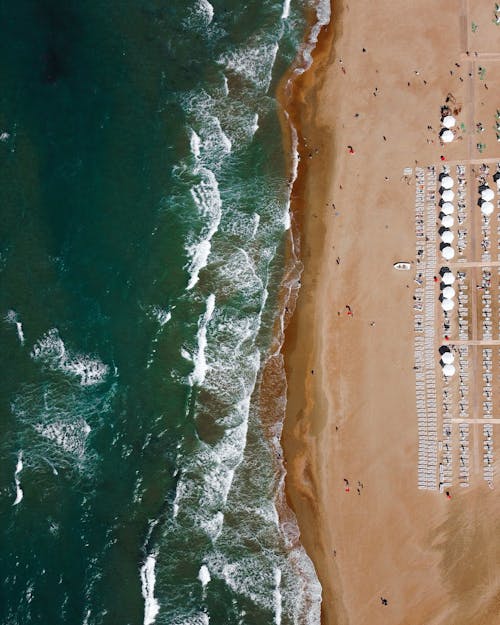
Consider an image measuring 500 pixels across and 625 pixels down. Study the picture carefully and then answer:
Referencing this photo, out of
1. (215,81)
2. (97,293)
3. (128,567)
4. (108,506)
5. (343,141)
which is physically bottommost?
(128,567)

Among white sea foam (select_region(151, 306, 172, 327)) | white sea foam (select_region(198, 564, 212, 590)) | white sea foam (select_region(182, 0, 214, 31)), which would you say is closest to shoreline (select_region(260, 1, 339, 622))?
white sea foam (select_region(198, 564, 212, 590))

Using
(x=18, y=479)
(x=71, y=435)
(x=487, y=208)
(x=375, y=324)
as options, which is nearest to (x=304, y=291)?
(x=375, y=324)

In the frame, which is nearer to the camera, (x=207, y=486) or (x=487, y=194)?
(x=207, y=486)

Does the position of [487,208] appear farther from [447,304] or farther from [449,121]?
[447,304]

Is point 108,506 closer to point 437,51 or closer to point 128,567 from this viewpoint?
point 128,567

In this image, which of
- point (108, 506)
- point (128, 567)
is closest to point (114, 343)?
point (108, 506)

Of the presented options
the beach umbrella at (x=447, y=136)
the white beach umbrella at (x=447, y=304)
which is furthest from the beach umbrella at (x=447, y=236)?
the beach umbrella at (x=447, y=136)

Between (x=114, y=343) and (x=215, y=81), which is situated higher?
(x=215, y=81)
